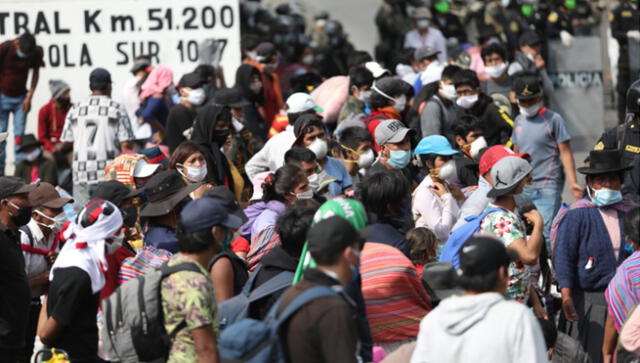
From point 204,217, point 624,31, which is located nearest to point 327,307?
point 204,217

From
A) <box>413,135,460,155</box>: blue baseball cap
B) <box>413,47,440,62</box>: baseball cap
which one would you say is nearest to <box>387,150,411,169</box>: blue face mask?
<box>413,135,460,155</box>: blue baseball cap

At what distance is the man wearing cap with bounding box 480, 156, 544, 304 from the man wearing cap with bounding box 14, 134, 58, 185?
7.79 metres

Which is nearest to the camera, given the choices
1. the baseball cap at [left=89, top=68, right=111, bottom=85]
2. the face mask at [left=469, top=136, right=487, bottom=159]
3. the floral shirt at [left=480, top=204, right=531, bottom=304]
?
the floral shirt at [left=480, top=204, right=531, bottom=304]

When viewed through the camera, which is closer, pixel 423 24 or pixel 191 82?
pixel 191 82

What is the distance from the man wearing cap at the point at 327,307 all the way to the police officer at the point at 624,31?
12968 millimetres

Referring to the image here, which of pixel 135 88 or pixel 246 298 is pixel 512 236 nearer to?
pixel 246 298

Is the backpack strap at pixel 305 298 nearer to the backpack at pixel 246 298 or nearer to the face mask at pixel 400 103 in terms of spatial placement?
the backpack at pixel 246 298

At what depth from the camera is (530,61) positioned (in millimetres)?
14312

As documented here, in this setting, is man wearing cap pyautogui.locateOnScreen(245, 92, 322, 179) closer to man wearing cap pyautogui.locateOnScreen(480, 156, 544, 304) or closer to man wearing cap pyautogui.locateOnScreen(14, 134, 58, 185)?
man wearing cap pyautogui.locateOnScreen(480, 156, 544, 304)

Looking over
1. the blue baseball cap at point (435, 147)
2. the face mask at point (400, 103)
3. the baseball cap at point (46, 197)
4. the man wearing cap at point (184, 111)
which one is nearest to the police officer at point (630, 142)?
the blue baseball cap at point (435, 147)

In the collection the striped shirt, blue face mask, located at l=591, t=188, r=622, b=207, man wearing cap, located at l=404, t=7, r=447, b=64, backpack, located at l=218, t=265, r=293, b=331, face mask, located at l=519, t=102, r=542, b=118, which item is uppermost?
man wearing cap, located at l=404, t=7, r=447, b=64

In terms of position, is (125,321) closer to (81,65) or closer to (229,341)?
(229,341)

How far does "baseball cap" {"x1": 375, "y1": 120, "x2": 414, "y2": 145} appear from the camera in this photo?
30.0 ft

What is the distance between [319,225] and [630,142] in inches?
196
